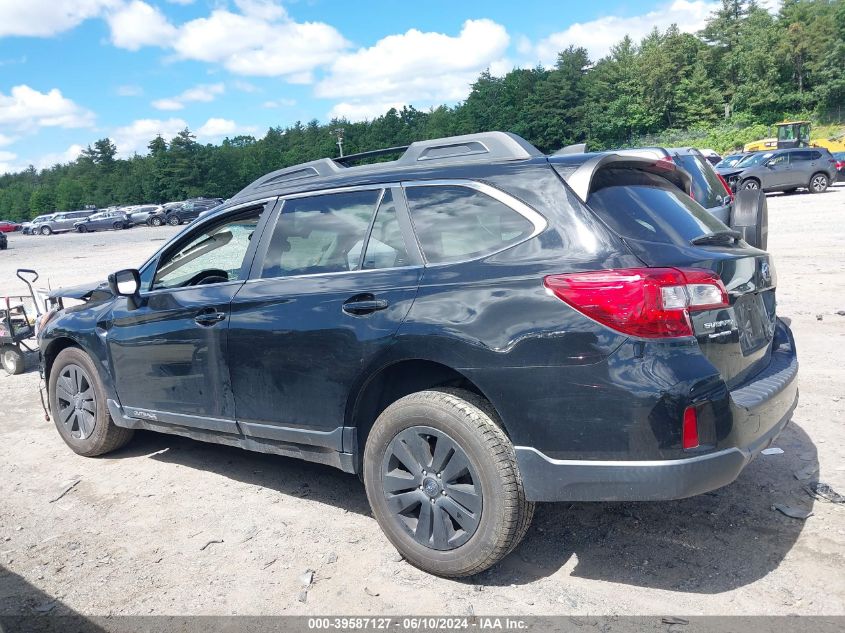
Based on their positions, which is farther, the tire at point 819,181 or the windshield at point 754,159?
the windshield at point 754,159

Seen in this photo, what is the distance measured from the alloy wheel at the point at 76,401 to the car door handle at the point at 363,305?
8.56 feet

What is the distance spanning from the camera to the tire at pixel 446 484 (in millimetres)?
3074

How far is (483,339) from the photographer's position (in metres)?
3.07

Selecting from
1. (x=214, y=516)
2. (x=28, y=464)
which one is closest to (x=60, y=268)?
(x=28, y=464)

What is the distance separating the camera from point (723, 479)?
2.89 m

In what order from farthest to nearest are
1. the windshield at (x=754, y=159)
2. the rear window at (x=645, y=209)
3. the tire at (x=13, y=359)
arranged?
the windshield at (x=754, y=159) → the tire at (x=13, y=359) → the rear window at (x=645, y=209)

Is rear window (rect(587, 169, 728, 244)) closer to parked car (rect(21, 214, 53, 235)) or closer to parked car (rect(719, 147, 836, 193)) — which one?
parked car (rect(719, 147, 836, 193))

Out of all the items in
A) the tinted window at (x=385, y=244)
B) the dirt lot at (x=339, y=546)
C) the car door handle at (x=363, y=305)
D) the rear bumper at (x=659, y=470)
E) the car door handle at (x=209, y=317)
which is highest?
the tinted window at (x=385, y=244)

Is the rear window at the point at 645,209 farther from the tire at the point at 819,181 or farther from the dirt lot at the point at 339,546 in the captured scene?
the tire at the point at 819,181

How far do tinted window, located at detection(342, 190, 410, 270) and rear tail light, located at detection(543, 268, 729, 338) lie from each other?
910 millimetres

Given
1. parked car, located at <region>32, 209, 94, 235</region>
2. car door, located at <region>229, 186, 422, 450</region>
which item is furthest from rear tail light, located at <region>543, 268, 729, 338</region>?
parked car, located at <region>32, 209, 94, 235</region>

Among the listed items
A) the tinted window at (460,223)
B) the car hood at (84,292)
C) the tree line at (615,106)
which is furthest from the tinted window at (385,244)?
the tree line at (615,106)

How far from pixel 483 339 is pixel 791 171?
30261 millimetres

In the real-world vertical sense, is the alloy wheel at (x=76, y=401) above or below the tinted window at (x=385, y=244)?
below
